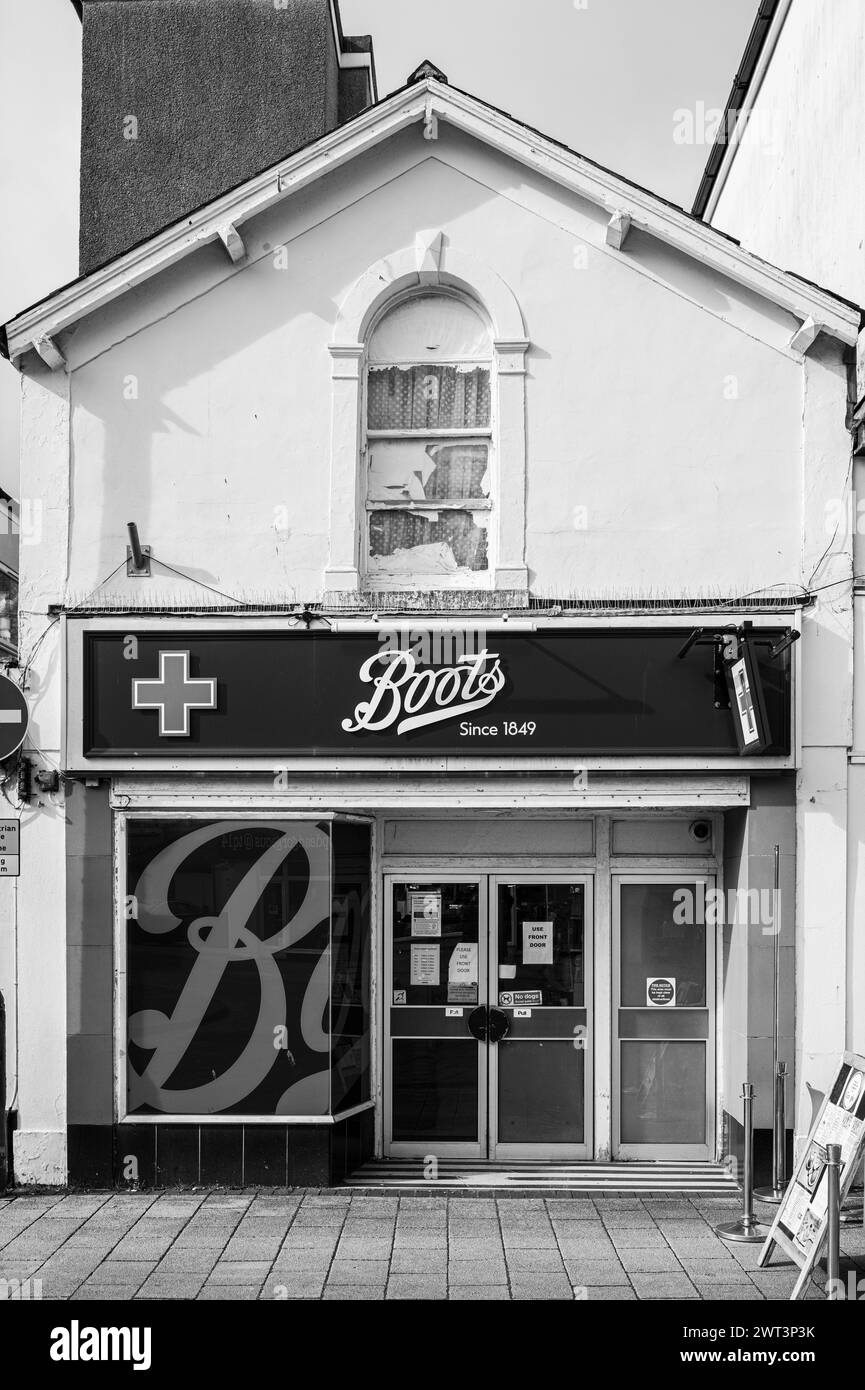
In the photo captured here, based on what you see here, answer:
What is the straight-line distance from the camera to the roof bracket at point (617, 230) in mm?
9398

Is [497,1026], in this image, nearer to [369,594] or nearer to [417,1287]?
[417,1287]

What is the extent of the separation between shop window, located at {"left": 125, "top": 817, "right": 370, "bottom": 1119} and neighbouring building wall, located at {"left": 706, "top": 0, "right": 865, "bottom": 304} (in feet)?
22.2

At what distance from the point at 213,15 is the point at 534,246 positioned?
875 cm

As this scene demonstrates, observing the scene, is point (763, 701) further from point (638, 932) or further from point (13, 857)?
point (13, 857)

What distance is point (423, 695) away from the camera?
9.44 metres

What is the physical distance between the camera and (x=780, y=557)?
9539mm

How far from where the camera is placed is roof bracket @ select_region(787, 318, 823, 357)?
30.6 ft

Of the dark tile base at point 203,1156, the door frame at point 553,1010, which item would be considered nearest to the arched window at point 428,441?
the door frame at point 553,1010

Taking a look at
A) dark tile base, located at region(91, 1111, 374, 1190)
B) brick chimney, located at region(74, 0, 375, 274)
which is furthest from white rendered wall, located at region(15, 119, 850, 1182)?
brick chimney, located at region(74, 0, 375, 274)

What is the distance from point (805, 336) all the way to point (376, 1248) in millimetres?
7263

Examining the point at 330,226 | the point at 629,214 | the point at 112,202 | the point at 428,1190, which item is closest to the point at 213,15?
the point at 112,202

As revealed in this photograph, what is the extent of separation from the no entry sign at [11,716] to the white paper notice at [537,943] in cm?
438

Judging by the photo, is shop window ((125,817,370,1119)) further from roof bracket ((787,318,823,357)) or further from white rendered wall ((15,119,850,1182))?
roof bracket ((787,318,823,357))

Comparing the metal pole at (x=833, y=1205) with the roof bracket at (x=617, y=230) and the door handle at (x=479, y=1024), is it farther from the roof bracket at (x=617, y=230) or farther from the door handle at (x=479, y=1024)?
the roof bracket at (x=617, y=230)
